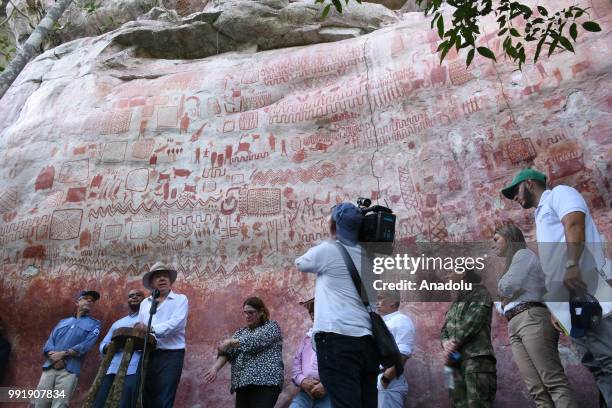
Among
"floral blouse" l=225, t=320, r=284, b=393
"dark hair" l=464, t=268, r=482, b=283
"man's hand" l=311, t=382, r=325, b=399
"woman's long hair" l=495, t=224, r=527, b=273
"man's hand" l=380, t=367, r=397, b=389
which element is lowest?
"man's hand" l=311, t=382, r=325, b=399

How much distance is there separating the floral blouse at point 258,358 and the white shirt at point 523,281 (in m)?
2.21

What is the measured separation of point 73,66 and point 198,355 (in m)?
7.16

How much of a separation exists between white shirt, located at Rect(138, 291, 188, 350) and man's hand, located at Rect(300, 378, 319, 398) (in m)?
1.34

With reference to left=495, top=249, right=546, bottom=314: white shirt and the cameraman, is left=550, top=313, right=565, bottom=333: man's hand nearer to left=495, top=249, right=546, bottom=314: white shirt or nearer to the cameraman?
left=495, top=249, right=546, bottom=314: white shirt

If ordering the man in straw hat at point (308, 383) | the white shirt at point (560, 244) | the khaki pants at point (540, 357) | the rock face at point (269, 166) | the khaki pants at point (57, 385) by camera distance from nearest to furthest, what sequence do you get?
the white shirt at point (560, 244), the khaki pants at point (540, 357), the man in straw hat at point (308, 383), the khaki pants at point (57, 385), the rock face at point (269, 166)

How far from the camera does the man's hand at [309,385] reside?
5.68 m

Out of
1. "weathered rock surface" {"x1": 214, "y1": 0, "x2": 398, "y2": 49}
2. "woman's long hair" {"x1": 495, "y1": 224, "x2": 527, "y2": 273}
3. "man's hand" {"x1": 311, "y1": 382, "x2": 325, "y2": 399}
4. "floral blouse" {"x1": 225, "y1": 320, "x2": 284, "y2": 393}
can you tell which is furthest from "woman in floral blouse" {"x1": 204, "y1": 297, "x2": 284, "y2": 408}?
"weathered rock surface" {"x1": 214, "y1": 0, "x2": 398, "y2": 49}

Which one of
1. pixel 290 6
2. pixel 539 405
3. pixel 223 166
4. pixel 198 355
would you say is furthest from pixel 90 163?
pixel 539 405

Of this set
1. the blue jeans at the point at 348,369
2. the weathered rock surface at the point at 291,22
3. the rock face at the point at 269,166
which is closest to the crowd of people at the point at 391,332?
the blue jeans at the point at 348,369

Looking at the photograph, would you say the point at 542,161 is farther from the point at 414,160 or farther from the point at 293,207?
the point at 293,207

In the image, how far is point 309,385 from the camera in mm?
5695

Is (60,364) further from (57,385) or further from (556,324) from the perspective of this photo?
(556,324)

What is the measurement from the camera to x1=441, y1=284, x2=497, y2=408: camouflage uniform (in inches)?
197

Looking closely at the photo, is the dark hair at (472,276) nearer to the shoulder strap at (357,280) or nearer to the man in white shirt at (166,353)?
the shoulder strap at (357,280)
